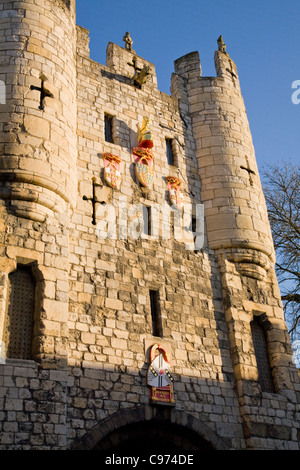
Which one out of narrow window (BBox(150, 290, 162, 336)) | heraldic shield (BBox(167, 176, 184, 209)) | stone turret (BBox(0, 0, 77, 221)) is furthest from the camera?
heraldic shield (BBox(167, 176, 184, 209))

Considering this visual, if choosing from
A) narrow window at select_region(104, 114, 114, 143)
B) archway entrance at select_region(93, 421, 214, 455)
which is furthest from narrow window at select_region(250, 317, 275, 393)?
narrow window at select_region(104, 114, 114, 143)

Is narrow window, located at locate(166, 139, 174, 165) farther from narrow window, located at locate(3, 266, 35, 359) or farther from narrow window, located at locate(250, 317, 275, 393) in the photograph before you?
narrow window, located at locate(3, 266, 35, 359)

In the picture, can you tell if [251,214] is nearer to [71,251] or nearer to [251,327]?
[251,327]

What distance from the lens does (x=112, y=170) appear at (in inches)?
401

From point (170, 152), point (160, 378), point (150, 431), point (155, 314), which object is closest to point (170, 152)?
point (170, 152)

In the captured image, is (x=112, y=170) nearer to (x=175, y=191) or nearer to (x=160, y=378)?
(x=175, y=191)

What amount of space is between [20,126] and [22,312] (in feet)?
9.57

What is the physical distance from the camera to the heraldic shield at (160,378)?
8508mm

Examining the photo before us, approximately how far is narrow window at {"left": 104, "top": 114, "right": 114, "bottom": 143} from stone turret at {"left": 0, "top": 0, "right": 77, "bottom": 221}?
1.01 meters

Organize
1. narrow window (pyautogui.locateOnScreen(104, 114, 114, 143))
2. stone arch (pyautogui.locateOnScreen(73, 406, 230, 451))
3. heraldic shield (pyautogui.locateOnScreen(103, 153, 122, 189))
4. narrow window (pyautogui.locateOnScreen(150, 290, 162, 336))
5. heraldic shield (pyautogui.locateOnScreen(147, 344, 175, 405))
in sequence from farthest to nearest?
1. narrow window (pyautogui.locateOnScreen(104, 114, 114, 143))
2. heraldic shield (pyautogui.locateOnScreen(103, 153, 122, 189))
3. narrow window (pyautogui.locateOnScreen(150, 290, 162, 336))
4. heraldic shield (pyautogui.locateOnScreen(147, 344, 175, 405))
5. stone arch (pyautogui.locateOnScreen(73, 406, 230, 451))

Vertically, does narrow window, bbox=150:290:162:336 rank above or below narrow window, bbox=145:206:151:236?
below

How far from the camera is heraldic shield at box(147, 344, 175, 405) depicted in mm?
8508

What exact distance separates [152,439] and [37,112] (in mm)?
5494

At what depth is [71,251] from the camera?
879 cm
